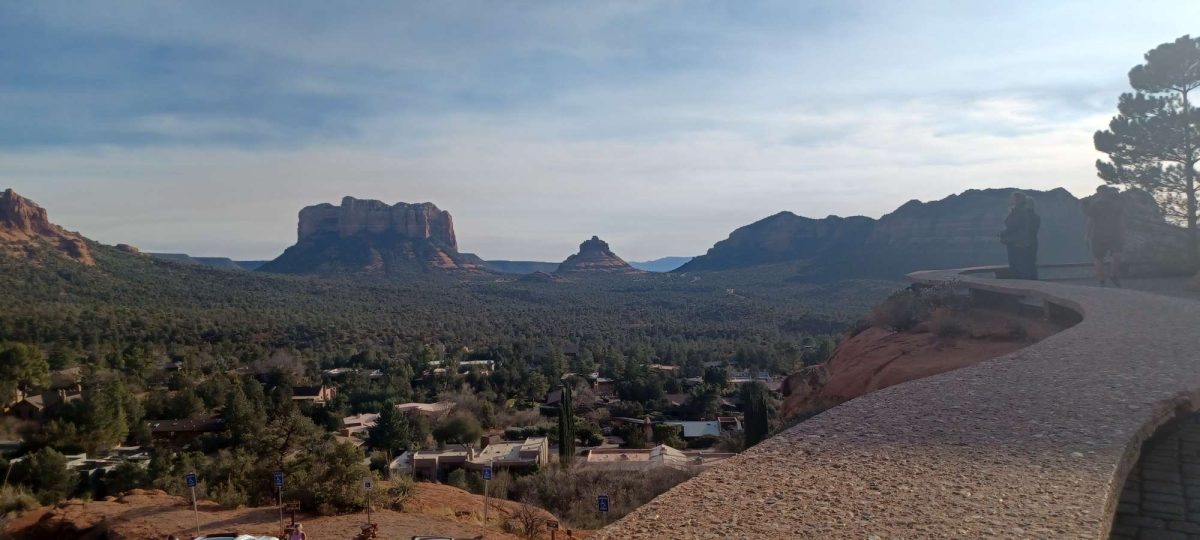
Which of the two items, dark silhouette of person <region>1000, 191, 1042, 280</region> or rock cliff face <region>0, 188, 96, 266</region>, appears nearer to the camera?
dark silhouette of person <region>1000, 191, 1042, 280</region>

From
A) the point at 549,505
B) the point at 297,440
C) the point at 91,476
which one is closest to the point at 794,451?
the point at 549,505

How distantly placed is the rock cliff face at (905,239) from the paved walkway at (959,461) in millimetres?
37809

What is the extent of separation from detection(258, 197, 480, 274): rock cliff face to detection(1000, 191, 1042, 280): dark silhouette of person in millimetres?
104154

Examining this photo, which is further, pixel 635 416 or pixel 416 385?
pixel 416 385

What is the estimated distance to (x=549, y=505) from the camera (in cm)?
1638

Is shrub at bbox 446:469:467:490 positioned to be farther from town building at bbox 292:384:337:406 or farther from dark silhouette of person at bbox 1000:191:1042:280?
dark silhouette of person at bbox 1000:191:1042:280

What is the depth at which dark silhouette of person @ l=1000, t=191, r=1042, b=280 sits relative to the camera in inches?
784

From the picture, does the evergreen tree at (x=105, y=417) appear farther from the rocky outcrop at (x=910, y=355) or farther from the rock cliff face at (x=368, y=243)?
the rock cliff face at (x=368, y=243)

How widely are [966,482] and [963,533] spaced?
915mm

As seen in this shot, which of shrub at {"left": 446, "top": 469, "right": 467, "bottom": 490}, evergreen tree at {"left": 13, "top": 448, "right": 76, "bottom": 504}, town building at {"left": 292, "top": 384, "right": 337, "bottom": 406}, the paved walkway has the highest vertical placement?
the paved walkway

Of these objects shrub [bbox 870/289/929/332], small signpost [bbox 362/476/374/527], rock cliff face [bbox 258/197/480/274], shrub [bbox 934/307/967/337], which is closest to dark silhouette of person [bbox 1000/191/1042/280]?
shrub [bbox 870/289/929/332]

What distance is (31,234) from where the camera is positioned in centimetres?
7231

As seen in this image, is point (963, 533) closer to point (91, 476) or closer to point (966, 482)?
point (966, 482)

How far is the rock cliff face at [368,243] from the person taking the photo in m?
120
